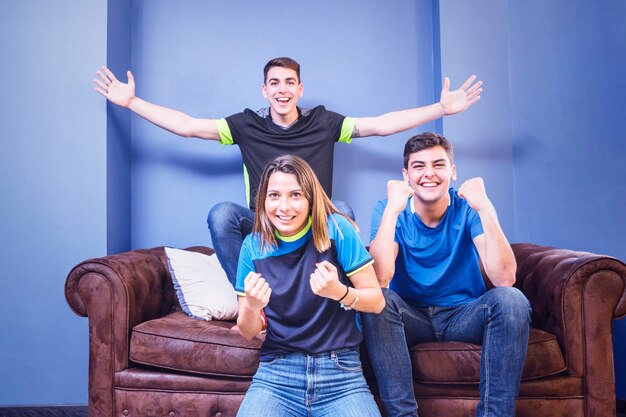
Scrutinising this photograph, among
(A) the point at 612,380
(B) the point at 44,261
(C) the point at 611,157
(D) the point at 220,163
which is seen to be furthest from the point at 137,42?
(A) the point at 612,380

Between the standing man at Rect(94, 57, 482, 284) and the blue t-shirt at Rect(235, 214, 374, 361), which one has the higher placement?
the standing man at Rect(94, 57, 482, 284)

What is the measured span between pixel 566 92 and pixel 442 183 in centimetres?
133

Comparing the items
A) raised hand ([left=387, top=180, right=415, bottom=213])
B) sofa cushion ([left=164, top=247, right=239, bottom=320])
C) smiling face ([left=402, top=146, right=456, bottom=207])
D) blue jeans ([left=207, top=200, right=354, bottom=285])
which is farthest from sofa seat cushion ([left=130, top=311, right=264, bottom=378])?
smiling face ([left=402, top=146, right=456, bottom=207])

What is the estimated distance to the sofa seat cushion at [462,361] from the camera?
6.28ft

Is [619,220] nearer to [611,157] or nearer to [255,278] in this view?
A: [611,157]

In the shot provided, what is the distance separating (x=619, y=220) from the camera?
2629 mm

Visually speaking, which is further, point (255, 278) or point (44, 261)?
point (44, 261)

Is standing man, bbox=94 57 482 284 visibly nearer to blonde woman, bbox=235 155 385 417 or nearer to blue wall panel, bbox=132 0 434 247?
blue wall panel, bbox=132 0 434 247

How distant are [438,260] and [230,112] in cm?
163

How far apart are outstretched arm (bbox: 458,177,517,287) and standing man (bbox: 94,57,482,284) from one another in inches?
33.2

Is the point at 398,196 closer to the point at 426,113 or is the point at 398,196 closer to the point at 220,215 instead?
the point at 220,215

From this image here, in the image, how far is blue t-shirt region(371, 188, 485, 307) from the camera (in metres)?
2.02

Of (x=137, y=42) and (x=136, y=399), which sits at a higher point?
(x=137, y=42)

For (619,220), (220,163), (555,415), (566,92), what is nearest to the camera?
(555,415)
